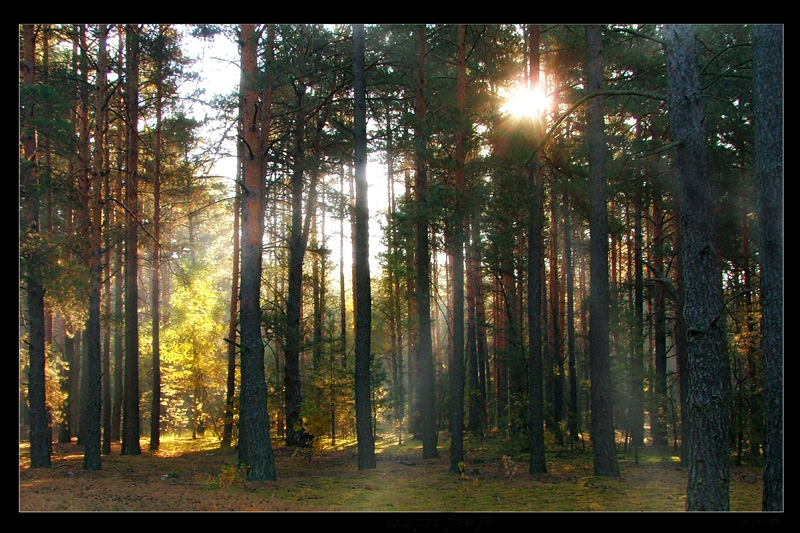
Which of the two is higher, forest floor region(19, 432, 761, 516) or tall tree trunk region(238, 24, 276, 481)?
tall tree trunk region(238, 24, 276, 481)

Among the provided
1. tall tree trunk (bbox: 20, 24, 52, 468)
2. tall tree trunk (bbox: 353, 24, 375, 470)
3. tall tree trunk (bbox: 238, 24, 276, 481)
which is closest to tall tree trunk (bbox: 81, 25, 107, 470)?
tall tree trunk (bbox: 20, 24, 52, 468)

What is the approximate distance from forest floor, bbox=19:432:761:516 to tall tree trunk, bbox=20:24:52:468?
2.54ft

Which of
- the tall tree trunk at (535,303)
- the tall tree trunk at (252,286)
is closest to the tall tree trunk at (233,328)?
the tall tree trunk at (252,286)

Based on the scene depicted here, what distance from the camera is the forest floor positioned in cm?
891

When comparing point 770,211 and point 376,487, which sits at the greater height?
point 770,211

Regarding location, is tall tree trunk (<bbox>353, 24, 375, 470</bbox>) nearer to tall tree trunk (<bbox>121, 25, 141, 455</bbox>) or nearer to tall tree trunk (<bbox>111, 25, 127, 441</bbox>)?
tall tree trunk (<bbox>111, 25, 127, 441</bbox>)

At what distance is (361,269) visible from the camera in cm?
1278

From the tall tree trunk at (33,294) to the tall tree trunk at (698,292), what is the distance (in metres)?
13.3

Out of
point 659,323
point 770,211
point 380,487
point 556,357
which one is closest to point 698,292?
point 770,211

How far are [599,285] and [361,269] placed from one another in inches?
206

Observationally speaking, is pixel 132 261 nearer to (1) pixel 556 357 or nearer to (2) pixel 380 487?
(2) pixel 380 487

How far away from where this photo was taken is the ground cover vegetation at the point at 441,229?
25.1 feet

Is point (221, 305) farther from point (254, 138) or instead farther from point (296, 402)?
point (254, 138)
